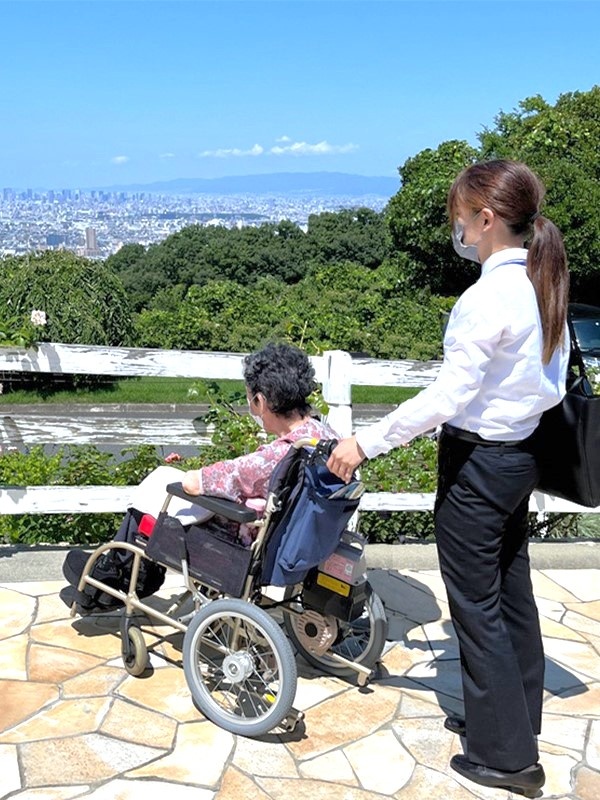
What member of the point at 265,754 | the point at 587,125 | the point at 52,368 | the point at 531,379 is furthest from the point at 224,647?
the point at 587,125

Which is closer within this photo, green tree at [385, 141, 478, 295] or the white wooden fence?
the white wooden fence

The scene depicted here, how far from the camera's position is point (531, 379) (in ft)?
9.20

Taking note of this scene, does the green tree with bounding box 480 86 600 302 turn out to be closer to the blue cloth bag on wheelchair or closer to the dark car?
the dark car

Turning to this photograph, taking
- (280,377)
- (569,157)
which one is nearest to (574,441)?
(280,377)

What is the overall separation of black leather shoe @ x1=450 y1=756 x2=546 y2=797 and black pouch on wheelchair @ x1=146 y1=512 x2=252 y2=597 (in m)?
0.95

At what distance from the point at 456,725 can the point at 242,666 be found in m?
0.79

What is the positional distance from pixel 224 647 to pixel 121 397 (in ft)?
30.5

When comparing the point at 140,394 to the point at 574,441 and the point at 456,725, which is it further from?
the point at 574,441

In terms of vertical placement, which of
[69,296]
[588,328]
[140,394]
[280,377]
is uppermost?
[280,377]

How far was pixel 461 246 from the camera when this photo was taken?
118 inches

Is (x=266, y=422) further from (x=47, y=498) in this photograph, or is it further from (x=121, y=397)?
(x=121, y=397)

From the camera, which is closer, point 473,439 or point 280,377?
point 473,439

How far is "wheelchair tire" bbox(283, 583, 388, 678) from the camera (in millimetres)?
3611

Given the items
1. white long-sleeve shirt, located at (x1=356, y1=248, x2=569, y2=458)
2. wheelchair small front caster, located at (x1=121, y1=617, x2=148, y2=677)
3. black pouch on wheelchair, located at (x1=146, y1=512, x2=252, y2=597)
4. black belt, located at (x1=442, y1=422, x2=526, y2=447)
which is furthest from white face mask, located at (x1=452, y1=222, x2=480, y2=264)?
wheelchair small front caster, located at (x1=121, y1=617, x2=148, y2=677)
